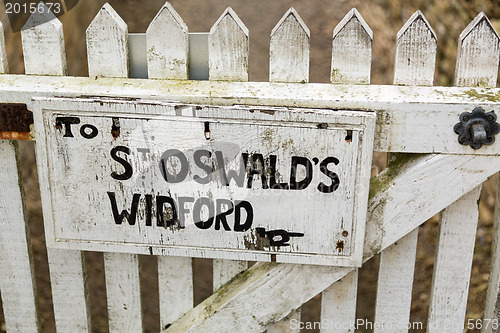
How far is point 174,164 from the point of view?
163 centimetres

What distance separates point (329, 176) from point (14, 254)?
103cm

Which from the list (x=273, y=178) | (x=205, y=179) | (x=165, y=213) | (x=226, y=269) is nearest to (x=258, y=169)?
(x=273, y=178)

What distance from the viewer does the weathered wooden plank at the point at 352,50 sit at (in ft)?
5.18

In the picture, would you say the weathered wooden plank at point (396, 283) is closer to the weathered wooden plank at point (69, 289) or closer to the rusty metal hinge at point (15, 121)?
the weathered wooden plank at point (69, 289)

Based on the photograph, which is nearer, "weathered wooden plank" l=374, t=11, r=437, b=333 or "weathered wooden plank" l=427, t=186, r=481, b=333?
"weathered wooden plank" l=374, t=11, r=437, b=333

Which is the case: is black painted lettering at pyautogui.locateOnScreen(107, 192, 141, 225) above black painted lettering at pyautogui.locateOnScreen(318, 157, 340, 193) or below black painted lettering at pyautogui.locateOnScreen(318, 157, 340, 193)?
below

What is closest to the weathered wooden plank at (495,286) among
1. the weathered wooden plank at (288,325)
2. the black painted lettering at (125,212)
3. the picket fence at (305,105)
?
the picket fence at (305,105)

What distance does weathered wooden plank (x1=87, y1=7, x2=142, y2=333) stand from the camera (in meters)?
1.65

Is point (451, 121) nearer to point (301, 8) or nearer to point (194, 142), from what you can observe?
point (194, 142)

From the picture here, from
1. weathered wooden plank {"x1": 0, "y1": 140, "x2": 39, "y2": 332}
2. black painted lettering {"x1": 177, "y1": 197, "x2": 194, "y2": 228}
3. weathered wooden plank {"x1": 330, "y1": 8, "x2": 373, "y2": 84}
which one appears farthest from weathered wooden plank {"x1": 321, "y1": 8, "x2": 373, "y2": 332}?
weathered wooden plank {"x1": 0, "y1": 140, "x2": 39, "y2": 332}

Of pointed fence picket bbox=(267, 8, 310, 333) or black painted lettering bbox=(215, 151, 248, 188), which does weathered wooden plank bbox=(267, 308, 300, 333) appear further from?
pointed fence picket bbox=(267, 8, 310, 333)

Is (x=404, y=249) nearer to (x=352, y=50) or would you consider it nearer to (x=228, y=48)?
(x=352, y=50)

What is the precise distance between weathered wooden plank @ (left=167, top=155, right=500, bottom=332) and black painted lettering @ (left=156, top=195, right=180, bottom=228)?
31 cm

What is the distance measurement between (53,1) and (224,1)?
822 mm
